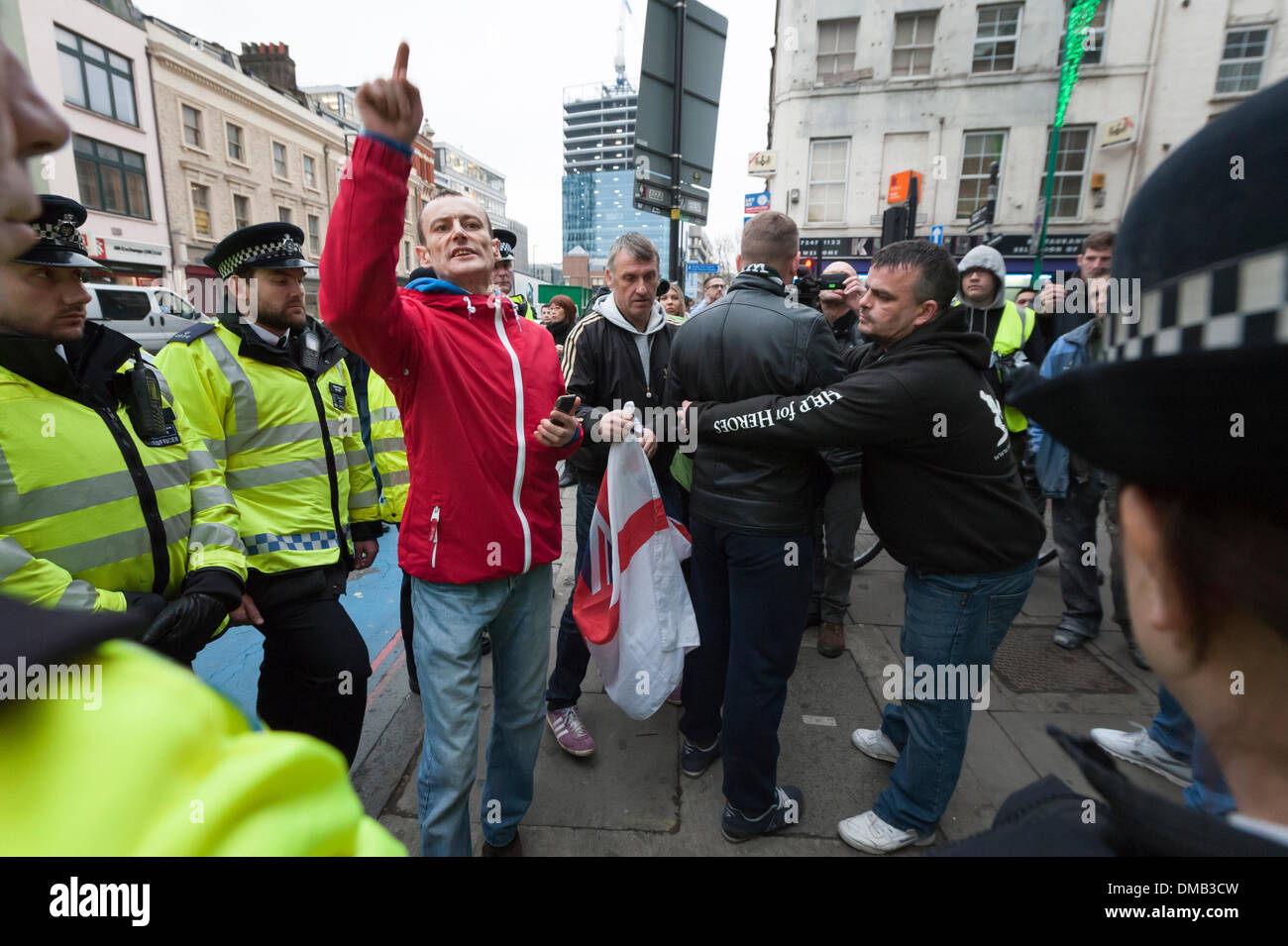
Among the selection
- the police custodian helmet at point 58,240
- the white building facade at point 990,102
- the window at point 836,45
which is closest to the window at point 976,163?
the white building facade at point 990,102

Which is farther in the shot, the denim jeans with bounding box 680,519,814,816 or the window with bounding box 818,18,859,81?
the window with bounding box 818,18,859,81

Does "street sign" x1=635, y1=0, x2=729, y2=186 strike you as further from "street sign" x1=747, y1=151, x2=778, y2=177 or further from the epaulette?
"street sign" x1=747, y1=151, x2=778, y2=177

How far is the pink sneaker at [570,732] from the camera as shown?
296 cm

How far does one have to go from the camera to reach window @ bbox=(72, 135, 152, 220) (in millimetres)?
19766

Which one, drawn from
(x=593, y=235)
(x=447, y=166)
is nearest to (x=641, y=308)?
(x=447, y=166)

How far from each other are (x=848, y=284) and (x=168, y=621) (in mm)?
4149

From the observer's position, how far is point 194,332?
242 cm

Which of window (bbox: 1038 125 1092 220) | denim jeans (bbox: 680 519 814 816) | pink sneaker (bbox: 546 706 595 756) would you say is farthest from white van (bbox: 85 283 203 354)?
window (bbox: 1038 125 1092 220)

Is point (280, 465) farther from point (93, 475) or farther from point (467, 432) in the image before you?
point (467, 432)

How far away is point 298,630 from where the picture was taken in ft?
7.73

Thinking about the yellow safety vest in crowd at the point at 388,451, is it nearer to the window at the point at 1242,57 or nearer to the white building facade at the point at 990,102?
the white building facade at the point at 990,102

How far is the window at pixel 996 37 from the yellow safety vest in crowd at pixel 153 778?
2202 cm

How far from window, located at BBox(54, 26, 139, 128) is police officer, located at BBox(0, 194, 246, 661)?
26.5 m
